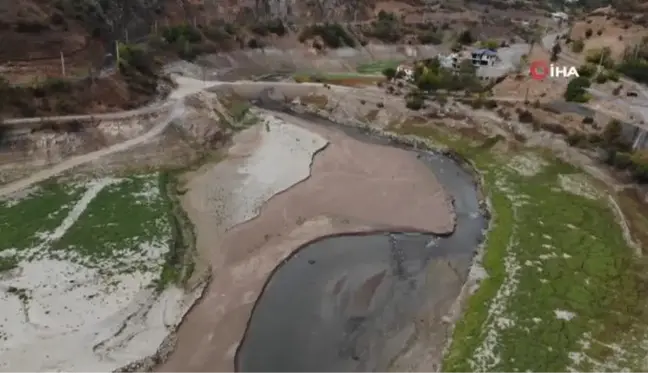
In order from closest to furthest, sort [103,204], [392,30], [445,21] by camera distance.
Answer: [103,204] → [392,30] → [445,21]

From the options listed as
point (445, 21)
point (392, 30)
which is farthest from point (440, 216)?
point (445, 21)

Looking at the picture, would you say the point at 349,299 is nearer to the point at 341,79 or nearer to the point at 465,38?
A: the point at 341,79

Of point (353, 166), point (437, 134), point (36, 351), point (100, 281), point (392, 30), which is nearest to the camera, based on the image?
point (36, 351)

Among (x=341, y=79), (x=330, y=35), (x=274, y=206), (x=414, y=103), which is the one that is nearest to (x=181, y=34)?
(x=341, y=79)

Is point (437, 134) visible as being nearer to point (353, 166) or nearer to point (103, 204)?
point (353, 166)

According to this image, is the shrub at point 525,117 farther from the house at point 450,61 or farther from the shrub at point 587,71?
the house at point 450,61

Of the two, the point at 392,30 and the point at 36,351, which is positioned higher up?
the point at 392,30
